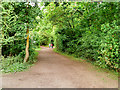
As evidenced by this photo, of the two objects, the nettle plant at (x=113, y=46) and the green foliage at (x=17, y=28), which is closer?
the nettle plant at (x=113, y=46)

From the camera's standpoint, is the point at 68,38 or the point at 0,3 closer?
the point at 0,3

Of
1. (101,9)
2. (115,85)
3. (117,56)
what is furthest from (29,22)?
(115,85)

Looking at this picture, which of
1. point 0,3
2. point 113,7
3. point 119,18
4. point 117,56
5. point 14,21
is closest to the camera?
point 117,56

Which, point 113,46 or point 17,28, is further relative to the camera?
point 17,28

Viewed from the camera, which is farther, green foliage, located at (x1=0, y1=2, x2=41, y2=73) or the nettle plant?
green foliage, located at (x1=0, y1=2, x2=41, y2=73)

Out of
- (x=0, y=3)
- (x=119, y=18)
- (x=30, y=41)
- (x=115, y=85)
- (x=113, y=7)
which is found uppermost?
(x=0, y=3)

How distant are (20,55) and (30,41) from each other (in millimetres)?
1360

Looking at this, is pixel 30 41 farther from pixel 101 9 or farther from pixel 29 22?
pixel 101 9

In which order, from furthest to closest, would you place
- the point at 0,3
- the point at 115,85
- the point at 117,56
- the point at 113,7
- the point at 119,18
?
1. the point at 0,3
2. the point at 113,7
3. the point at 119,18
4. the point at 117,56
5. the point at 115,85

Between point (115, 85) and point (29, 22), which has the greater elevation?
point (29, 22)

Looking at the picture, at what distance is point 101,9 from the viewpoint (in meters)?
7.05

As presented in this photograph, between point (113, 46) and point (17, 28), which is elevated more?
point (17, 28)

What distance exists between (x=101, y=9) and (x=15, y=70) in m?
6.49

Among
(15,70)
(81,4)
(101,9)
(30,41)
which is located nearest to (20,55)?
(30,41)
